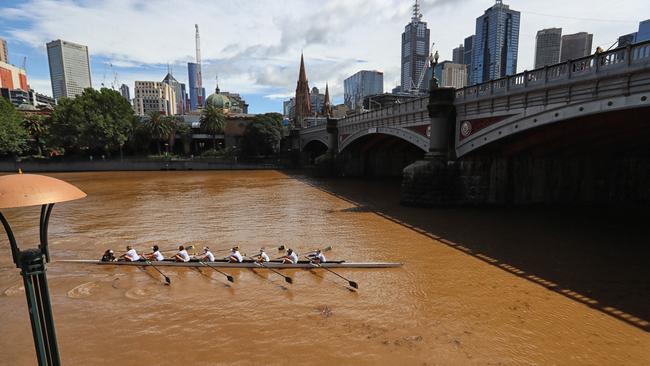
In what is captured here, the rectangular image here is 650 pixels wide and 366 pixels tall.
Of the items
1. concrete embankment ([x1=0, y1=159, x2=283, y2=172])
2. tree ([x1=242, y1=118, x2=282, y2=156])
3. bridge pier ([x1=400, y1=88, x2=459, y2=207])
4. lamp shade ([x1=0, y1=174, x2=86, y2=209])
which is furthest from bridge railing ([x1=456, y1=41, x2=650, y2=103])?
concrete embankment ([x1=0, y1=159, x2=283, y2=172])

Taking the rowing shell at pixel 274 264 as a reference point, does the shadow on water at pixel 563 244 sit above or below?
below

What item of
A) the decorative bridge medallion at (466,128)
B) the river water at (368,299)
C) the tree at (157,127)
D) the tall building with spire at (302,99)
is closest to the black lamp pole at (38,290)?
the river water at (368,299)

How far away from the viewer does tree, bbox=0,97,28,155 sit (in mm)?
52031

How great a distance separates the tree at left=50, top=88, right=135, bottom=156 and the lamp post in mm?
60467

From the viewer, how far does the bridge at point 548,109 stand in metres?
12.8

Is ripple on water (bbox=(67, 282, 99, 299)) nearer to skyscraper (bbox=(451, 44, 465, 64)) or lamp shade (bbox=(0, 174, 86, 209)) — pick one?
lamp shade (bbox=(0, 174, 86, 209))

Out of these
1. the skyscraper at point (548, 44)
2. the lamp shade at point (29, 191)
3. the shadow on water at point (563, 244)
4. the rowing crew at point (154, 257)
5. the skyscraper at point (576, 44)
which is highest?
the skyscraper at point (548, 44)

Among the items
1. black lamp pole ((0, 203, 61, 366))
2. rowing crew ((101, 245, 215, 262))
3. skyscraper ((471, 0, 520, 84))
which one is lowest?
rowing crew ((101, 245, 215, 262))

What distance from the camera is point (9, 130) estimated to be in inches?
2077

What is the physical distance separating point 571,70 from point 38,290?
18217mm

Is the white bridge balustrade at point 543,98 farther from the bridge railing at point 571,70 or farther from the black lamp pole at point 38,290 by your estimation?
the black lamp pole at point 38,290

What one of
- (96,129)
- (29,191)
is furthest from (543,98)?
(96,129)

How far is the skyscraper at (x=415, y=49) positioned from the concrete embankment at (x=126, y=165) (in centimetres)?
9982

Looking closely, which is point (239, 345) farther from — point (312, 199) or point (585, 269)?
point (312, 199)
